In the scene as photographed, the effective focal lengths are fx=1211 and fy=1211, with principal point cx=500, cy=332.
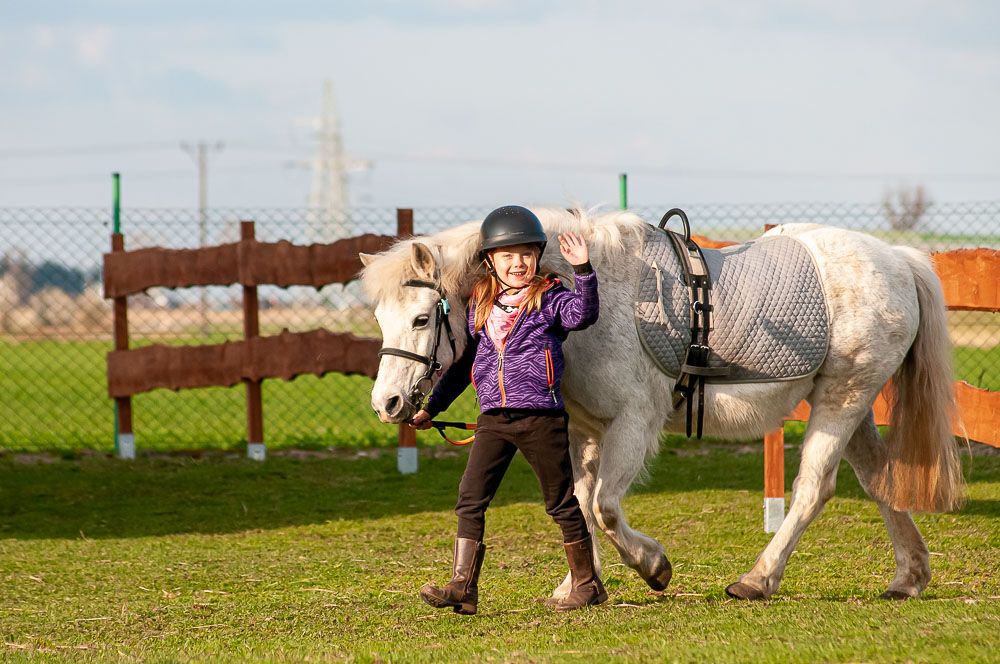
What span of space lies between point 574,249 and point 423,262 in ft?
2.05

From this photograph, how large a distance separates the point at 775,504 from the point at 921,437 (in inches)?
78.1

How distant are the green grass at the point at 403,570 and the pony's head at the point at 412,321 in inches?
37.7

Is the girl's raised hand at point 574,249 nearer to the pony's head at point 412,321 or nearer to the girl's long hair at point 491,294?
the girl's long hair at point 491,294

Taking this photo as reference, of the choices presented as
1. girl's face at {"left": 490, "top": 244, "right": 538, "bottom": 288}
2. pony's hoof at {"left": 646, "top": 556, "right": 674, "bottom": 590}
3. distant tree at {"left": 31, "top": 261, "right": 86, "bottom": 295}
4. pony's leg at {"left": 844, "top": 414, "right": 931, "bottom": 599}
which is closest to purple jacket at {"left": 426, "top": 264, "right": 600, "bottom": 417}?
girl's face at {"left": 490, "top": 244, "right": 538, "bottom": 288}

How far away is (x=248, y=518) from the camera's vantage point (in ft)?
28.7

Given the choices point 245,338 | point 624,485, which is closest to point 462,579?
point 624,485

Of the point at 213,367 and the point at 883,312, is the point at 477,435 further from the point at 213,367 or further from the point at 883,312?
the point at 213,367

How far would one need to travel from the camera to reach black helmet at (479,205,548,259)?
16.0ft

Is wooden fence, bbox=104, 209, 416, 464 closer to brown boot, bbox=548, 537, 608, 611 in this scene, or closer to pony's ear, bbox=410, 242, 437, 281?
brown boot, bbox=548, 537, 608, 611

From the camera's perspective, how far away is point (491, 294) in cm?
503

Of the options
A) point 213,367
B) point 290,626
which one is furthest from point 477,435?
point 213,367

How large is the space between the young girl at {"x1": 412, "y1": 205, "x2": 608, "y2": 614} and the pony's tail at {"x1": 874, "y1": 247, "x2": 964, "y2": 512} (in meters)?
1.70

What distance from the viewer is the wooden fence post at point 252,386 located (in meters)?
10.7

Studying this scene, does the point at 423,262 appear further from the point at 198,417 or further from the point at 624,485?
the point at 198,417
